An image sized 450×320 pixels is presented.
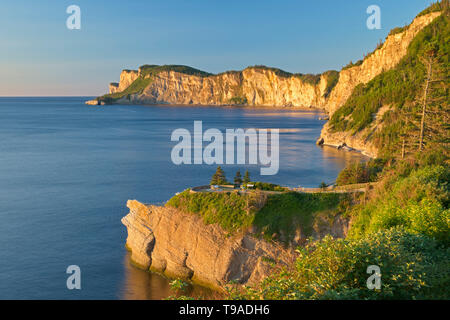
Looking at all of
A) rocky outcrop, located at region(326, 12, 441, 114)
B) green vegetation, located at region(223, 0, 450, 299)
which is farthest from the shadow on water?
rocky outcrop, located at region(326, 12, 441, 114)

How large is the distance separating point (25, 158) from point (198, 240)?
59120 millimetres

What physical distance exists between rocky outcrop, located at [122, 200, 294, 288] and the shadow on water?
546 mm

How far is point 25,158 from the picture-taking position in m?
77.1

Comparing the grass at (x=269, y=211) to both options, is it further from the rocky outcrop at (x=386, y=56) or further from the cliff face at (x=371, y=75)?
the rocky outcrop at (x=386, y=56)

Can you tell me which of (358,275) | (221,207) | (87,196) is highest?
(358,275)

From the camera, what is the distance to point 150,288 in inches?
1143

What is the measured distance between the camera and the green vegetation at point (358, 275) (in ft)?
41.1

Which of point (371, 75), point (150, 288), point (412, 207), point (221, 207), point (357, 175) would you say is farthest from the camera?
point (371, 75)

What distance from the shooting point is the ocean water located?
98.3 feet

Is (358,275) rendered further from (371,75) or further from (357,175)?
(371,75)

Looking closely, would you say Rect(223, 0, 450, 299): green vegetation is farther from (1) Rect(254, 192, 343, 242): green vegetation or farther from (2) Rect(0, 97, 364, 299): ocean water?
(2) Rect(0, 97, 364, 299): ocean water

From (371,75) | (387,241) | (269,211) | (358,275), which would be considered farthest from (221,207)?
(371,75)

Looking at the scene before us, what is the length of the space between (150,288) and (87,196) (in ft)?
78.3

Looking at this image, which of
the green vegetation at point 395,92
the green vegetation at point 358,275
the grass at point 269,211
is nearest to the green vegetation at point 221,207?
the grass at point 269,211
